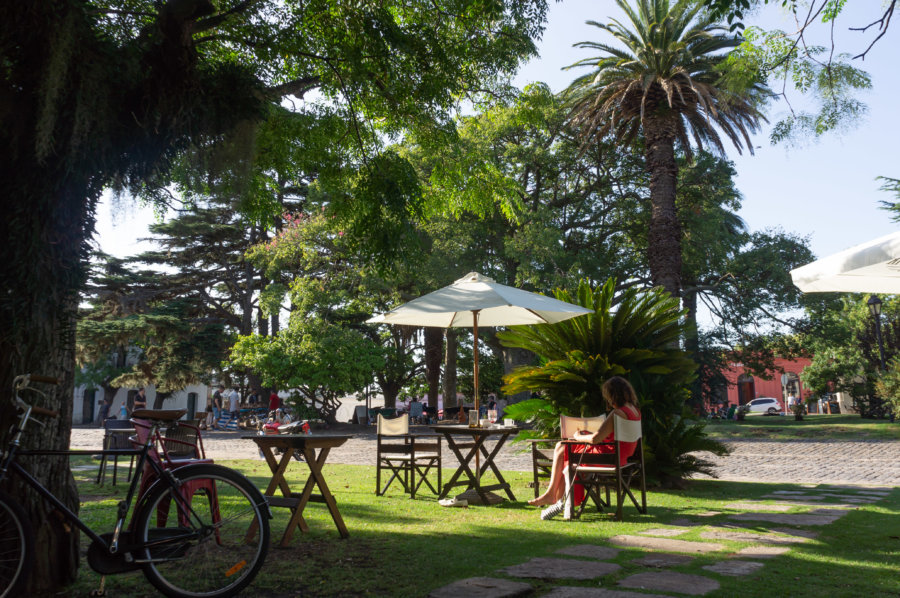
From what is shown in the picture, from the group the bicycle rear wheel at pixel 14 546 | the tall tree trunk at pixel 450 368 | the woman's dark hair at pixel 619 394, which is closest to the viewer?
the bicycle rear wheel at pixel 14 546

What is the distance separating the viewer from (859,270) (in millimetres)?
6461

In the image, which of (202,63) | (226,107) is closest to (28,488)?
(226,107)

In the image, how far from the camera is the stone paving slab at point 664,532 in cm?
539

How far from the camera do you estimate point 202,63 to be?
18.4ft

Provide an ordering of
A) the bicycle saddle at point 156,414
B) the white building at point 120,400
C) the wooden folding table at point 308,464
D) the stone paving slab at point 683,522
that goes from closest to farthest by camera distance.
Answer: the bicycle saddle at point 156,414, the wooden folding table at point 308,464, the stone paving slab at point 683,522, the white building at point 120,400

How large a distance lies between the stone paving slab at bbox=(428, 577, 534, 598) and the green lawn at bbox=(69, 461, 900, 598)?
103 mm

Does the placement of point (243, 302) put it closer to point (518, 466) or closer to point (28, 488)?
point (518, 466)

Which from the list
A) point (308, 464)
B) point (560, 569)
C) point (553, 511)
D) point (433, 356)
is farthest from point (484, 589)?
point (433, 356)

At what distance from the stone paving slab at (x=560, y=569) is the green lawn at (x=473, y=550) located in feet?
0.33

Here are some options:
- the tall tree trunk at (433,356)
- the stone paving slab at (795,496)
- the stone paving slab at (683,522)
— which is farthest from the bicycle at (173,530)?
the tall tree trunk at (433,356)

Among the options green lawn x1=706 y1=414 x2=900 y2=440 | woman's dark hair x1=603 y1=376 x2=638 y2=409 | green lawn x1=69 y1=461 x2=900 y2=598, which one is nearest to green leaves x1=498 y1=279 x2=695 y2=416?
green lawn x1=69 y1=461 x2=900 y2=598

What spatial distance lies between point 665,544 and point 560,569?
4.01 ft

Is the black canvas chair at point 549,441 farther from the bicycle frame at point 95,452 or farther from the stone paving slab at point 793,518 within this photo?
the bicycle frame at point 95,452

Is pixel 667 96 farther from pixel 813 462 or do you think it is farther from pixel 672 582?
pixel 672 582
